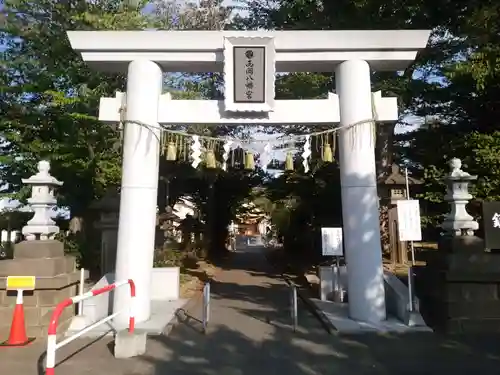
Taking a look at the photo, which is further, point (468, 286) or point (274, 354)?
point (468, 286)

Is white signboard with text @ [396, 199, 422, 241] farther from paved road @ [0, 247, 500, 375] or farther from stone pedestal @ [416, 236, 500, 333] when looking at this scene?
paved road @ [0, 247, 500, 375]

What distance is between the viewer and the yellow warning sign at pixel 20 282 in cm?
775

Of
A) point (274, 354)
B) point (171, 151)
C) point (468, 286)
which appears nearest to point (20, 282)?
point (171, 151)

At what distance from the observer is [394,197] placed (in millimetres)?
15648

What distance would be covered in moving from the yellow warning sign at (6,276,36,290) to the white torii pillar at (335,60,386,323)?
231 inches

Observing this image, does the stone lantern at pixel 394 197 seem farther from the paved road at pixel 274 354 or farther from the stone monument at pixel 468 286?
the paved road at pixel 274 354

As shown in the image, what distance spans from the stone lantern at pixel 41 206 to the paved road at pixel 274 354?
2177mm

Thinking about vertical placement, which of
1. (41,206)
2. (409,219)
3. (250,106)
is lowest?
(409,219)

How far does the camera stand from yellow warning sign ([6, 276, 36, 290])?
25.4 ft

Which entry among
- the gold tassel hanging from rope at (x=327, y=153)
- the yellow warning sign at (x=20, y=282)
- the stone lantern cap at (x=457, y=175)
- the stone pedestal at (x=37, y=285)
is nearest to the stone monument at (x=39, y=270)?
the stone pedestal at (x=37, y=285)

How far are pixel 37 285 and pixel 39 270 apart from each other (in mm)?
267

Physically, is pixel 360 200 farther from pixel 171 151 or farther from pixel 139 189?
pixel 139 189

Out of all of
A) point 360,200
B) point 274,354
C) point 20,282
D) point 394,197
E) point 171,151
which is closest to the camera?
point 274,354

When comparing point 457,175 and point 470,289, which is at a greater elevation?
A: point 457,175
